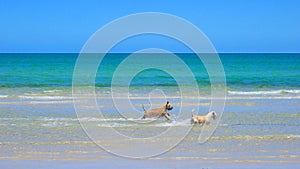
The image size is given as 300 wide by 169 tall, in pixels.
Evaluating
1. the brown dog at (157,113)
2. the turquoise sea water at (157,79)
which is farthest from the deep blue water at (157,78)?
the brown dog at (157,113)

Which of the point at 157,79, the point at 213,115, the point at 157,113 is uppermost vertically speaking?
the point at 213,115

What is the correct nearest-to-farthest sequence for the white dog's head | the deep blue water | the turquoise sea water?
the white dog's head → the turquoise sea water → the deep blue water

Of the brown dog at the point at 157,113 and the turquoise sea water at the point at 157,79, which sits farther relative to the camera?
the turquoise sea water at the point at 157,79

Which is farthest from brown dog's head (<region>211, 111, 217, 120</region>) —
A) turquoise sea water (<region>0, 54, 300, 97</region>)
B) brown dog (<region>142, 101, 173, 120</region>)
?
turquoise sea water (<region>0, 54, 300, 97</region>)

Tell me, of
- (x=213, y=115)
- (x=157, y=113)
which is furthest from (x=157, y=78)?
(x=213, y=115)

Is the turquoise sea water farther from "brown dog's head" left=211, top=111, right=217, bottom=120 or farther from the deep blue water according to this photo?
"brown dog's head" left=211, top=111, right=217, bottom=120

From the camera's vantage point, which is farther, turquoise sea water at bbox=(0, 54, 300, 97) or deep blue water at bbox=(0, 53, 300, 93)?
deep blue water at bbox=(0, 53, 300, 93)

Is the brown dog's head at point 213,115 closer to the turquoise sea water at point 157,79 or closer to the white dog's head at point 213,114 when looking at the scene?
the white dog's head at point 213,114

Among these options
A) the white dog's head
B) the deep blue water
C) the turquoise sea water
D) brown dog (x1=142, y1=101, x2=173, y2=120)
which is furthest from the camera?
the deep blue water

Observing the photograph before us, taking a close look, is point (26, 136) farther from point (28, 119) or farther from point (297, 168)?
point (297, 168)

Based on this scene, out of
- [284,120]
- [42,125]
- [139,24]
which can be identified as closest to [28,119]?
[42,125]

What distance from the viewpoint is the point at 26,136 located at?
13438 millimetres

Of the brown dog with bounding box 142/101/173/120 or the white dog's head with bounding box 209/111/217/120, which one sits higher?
the white dog's head with bounding box 209/111/217/120

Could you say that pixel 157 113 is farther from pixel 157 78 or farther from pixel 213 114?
pixel 157 78
